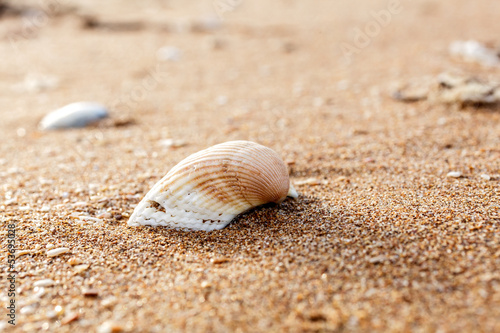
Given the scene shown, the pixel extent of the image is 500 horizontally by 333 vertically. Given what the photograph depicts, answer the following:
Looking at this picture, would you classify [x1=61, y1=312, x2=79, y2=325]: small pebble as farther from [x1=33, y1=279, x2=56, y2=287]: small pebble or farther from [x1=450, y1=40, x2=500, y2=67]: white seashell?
[x1=450, y1=40, x2=500, y2=67]: white seashell

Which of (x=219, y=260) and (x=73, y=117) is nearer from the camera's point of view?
(x=219, y=260)

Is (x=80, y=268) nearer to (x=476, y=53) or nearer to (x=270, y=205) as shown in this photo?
(x=270, y=205)

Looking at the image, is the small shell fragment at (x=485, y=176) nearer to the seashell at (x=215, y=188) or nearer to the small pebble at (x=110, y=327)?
the seashell at (x=215, y=188)

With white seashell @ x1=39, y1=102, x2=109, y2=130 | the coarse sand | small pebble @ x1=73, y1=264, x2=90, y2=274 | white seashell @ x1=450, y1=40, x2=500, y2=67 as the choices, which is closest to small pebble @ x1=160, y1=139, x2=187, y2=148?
the coarse sand

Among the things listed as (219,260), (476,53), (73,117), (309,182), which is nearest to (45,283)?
(219,260)

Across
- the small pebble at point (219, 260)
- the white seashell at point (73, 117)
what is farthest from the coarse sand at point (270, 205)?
the white seashell at point (73, 117)

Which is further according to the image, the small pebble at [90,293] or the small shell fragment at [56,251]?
the small shell fragment at [56,251]

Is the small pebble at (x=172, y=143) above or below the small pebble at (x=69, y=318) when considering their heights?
above
